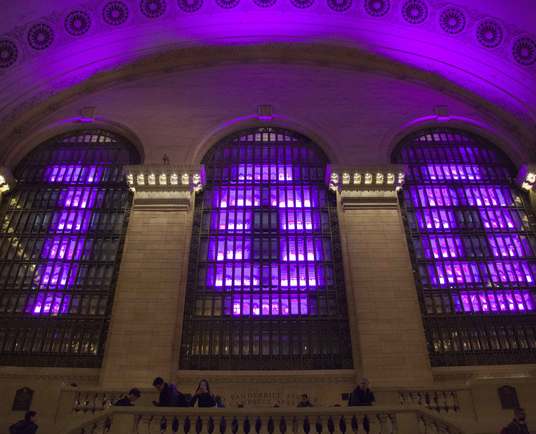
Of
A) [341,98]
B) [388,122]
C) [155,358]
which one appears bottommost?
[155,358]

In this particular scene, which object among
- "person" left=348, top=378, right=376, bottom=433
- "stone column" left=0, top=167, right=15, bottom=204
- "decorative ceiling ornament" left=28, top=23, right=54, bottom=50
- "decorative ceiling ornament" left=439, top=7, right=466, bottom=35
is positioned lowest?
"person" left=348, top=378, right=376, bottom=433

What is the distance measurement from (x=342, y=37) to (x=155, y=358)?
16.9m

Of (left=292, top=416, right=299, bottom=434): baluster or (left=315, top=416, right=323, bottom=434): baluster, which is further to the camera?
(left=292, top=416, right=299, bottom=434): baluster

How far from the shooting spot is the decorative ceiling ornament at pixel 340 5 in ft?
70.4

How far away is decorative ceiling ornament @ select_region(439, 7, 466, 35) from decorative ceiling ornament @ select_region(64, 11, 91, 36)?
52.5 ft

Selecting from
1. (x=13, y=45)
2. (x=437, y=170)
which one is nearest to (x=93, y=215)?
(x=13, y=45)

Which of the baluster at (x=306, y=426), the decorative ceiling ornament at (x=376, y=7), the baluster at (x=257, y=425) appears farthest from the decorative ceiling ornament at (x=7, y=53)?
the baluster at (x=306, y=426)

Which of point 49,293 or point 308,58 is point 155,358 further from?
point 308,58

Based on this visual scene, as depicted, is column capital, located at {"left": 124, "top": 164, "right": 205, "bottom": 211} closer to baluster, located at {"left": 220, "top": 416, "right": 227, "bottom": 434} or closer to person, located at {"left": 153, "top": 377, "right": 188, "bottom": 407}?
person, located at {"left": 153, "top": 377, "right": 188, "bottom": 407}

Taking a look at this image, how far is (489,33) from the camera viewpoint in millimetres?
20625

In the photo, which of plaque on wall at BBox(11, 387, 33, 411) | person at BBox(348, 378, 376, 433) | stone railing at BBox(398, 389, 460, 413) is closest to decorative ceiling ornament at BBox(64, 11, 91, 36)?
plaque on wall at BBox(11, 387, 33, 411)

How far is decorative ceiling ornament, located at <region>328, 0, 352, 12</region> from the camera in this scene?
21.5 meters

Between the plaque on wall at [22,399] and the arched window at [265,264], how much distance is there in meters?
4.50

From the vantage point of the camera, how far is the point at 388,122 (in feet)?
66.2
